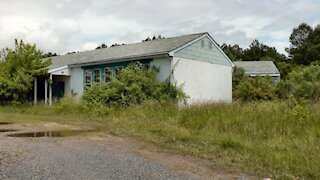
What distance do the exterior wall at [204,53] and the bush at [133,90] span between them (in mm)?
2057

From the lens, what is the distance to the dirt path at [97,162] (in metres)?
6.01

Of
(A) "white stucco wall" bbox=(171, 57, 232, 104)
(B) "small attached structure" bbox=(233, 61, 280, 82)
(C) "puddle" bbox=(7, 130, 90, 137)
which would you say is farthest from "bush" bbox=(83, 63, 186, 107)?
(B) "small attached structure" bbox=(233, 61, 280, 82)

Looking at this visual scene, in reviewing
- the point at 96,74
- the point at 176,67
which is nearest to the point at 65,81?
the point at 96,74

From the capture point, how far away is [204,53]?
75.9ft

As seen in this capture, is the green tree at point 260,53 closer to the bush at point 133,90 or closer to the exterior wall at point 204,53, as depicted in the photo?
the exterior wall at point 204,53

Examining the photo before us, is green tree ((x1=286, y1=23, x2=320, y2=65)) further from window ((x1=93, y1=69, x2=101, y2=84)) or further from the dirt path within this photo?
the dirt path

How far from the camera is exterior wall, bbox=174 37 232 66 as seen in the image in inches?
847

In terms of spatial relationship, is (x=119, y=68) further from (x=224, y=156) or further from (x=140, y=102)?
(x=224, y=156)

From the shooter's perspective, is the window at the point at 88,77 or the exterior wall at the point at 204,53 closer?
the exterior wall at the point at 204,53

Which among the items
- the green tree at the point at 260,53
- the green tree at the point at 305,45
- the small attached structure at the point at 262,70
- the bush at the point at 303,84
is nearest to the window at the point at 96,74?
the bush at the point at 303,84

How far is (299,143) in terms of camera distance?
26.4 ft

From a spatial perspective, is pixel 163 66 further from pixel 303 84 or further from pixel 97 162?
pixel 97 162

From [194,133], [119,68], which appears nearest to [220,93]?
[119,68]

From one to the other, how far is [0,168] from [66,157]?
1.43 meters
